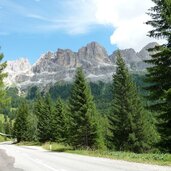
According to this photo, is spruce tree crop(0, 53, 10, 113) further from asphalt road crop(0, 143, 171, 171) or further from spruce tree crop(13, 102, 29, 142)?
spruce tree crop(13, 102, 29, 142)

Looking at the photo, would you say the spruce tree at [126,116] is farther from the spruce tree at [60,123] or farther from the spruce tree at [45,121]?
the spruce tree at [45,121]

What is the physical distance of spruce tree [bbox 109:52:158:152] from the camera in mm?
47531

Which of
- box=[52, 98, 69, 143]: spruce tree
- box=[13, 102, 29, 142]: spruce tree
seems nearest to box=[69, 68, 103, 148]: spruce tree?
box=[52, 98, 69, 143]: spruce tree

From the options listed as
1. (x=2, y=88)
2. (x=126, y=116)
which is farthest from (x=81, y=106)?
(x=2, y=88)

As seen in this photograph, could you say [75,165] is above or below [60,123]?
below

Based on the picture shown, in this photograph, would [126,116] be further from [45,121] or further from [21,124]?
[21,124]

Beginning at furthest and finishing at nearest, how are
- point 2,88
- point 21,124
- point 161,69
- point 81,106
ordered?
1. point 21,124
2. point 81,106
3. point 2,88
4. point 161,69

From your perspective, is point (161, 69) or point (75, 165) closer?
point (75, 165)

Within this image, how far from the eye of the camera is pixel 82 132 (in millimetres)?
48094

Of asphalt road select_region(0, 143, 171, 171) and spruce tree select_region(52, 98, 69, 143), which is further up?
spruce tree select_region(52, 98, 69, 143)

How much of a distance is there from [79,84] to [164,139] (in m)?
23.6

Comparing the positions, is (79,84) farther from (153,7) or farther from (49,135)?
(49,135)

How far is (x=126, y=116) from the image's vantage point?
47531 mm

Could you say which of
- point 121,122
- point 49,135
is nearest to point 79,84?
point 121,122
